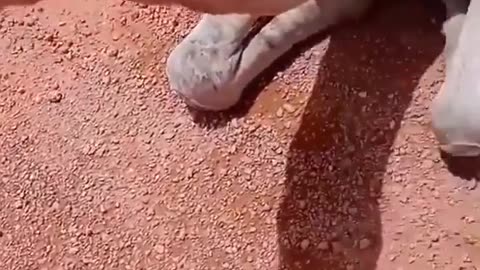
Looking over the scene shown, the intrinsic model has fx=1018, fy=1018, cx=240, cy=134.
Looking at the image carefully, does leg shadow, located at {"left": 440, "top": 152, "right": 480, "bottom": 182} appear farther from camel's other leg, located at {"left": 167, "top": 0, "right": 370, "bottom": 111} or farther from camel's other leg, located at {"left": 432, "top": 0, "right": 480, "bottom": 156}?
camel's other leg, located at {"left": 167, "top": 0, "right": 370, "bottom": 111}

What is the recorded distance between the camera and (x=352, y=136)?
1.08m

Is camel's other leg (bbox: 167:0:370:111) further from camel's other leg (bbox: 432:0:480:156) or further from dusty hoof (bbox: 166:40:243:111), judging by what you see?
camel's other leg (bbox: 432:0:480:156)

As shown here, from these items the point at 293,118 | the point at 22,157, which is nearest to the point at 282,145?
the point at 293,118

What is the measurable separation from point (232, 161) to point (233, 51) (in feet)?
0.38

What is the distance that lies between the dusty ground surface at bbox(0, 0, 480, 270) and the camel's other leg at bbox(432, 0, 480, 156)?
8 cm

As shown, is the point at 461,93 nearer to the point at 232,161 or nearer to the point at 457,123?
the point at 457,123

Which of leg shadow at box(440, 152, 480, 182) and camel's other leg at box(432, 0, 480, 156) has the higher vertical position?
camel's other leg at box(432, 0, 480, 156)

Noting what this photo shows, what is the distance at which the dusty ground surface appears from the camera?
1049 mm

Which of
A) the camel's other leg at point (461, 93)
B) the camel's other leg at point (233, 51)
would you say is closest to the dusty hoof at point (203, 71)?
the camel's other leg at point (233, 51)

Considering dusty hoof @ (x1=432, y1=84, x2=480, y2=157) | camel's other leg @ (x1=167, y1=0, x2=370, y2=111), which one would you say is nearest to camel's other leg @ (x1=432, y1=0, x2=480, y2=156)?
dusty hoof @ (x1=432, y1=84, x2=480, y2=157)

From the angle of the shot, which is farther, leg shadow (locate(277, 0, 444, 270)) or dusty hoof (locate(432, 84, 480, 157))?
leg shadow (locate(277, 0, 444, 270))

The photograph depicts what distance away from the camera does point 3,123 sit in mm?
1129

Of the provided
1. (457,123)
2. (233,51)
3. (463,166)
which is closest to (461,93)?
(457,123)

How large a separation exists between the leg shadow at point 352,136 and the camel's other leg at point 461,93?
0.26ft
